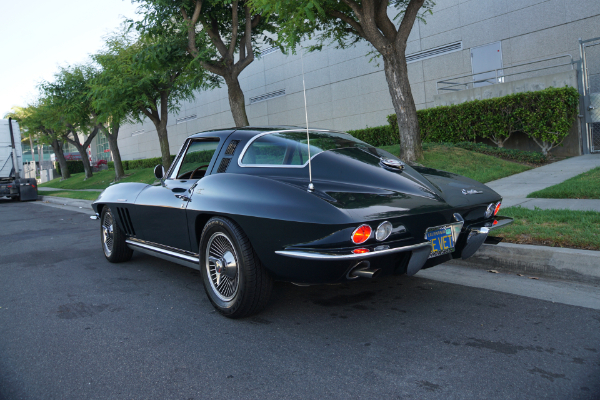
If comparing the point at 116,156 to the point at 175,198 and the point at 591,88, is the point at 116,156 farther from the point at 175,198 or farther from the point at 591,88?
the point at 175,198

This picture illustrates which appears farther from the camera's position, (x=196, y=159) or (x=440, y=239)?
(x=196, y=159)

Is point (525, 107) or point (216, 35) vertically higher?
point (216, 35)

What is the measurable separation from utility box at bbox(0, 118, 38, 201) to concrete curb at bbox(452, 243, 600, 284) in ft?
67.8

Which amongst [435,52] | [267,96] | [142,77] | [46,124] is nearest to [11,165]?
[142,77]

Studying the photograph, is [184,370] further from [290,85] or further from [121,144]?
[121,144]

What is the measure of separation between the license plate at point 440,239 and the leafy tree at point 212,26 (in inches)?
438

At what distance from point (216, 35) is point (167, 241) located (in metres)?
12.3

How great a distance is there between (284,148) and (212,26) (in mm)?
12886

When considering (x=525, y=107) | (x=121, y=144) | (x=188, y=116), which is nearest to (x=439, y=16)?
(x=525, y=107)

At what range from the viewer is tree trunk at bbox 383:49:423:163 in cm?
1118

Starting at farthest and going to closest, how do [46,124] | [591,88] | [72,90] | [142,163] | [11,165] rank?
[142,163] < [46,124] < [72,90] < [11,165] < [591,88]

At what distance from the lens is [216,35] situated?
15.1m

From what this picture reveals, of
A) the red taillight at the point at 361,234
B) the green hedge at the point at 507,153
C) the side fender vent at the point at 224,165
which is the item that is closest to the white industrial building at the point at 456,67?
the green hedge at the point at 507,153

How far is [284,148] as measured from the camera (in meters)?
3.69
